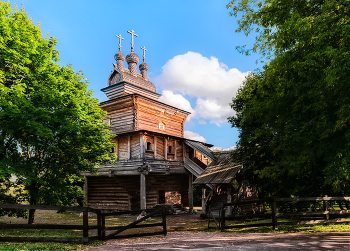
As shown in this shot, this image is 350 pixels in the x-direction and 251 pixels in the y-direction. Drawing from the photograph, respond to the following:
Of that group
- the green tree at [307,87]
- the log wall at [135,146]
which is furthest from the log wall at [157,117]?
the green tree at [307,87]

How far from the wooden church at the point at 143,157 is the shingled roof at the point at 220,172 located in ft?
4.26

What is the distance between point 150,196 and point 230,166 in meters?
8.53

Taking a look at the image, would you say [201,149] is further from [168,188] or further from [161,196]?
[161,196]

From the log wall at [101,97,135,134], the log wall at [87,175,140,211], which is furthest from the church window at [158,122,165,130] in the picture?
the log wall at [87,175,140,211]

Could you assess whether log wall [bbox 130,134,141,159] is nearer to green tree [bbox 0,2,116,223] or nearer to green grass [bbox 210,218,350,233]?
green tree [bbox 0,2,116,223]

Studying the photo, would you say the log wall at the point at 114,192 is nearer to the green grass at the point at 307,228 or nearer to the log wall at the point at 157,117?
the log wall at the point at 157,117

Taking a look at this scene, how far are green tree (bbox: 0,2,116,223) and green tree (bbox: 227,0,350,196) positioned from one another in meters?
9.22

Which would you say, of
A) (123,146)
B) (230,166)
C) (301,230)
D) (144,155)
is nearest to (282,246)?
(301,230)

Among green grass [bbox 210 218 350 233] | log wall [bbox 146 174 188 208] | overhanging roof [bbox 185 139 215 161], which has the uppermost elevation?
overhanging roof [bbox 185 139 215 161]

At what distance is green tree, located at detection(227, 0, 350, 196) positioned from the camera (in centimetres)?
905

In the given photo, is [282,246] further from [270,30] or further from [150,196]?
[150,196]

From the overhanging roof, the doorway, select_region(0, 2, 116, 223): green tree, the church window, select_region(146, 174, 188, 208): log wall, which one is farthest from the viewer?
the church window

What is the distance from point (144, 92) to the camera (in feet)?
97.0

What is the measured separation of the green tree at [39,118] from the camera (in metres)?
11.6
